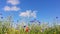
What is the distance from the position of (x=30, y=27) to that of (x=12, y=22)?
1.70ft

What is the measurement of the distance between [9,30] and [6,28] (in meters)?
0.11

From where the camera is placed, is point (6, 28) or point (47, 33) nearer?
point (47, 33)

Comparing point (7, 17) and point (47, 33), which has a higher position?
point (7, 17)

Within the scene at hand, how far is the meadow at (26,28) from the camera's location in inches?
150

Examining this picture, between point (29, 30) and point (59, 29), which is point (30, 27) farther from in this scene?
point (59, 29)

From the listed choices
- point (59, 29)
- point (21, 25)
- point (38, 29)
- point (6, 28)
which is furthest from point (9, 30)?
point (59, 29)

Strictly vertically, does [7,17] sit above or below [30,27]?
above

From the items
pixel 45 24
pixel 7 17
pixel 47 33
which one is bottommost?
pixel 47 33

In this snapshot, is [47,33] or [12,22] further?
[12,22]

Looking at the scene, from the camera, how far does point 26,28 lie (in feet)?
12.7

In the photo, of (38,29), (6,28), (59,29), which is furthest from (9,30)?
(59,29)

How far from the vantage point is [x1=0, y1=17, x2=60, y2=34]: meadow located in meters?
3.81

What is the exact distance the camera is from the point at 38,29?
389 cm

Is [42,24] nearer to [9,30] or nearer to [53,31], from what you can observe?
→ [53,31]
